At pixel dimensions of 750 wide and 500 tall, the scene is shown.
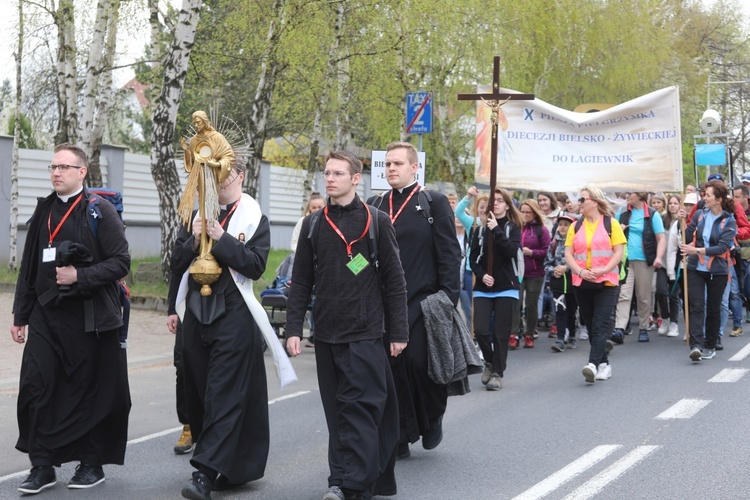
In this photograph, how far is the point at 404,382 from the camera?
721 centimetres

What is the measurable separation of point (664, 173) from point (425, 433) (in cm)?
783

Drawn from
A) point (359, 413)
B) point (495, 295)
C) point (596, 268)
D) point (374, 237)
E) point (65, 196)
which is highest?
point (65, 196)

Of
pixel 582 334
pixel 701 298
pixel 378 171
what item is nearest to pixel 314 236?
pixel 701 298

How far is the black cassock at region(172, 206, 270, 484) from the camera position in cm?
636

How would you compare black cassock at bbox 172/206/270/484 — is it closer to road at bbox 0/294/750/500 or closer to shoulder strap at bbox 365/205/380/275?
road at bbox 0/294/750/500

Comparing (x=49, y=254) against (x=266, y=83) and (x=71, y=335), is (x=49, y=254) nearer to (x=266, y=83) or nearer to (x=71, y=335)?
(x=71, y=335)

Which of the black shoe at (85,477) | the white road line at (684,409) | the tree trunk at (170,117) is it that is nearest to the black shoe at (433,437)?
the black shoe at (85,477)

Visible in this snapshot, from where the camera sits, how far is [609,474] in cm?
701

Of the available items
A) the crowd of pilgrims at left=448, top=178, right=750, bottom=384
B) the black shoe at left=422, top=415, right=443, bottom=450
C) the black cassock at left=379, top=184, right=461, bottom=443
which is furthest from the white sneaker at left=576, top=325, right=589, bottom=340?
the black cassock at left=379, top=184, right=461, bottom=443

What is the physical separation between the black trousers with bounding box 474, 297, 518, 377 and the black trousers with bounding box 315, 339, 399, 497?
4.24 meters

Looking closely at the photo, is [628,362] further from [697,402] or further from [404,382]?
[404,382]

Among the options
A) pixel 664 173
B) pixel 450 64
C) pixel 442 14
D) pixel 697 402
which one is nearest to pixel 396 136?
pixel 450 64

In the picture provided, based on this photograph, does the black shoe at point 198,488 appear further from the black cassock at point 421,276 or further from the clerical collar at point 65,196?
the clerical collar at point 65,196

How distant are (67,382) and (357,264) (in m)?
1.89
